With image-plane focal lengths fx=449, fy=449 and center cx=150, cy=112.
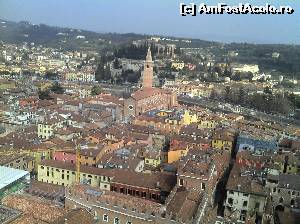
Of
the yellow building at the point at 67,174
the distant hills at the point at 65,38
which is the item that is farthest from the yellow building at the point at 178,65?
the yellow building at the point at 67,174

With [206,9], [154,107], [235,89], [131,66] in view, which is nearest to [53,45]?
[131,66]

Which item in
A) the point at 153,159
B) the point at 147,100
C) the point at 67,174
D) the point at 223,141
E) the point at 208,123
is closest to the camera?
the point at 67,174

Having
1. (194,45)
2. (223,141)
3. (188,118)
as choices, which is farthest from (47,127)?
(194,45)

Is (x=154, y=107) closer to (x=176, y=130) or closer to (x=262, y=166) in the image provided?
(x=176, y=130)

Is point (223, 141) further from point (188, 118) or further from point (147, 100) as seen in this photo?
point (147, 100)

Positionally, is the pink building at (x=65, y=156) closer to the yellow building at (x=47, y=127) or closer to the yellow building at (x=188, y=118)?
the yellow building at (x=47, y=127)

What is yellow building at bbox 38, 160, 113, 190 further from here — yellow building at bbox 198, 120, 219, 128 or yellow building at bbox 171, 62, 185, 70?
yellow building at bbox 171, 62, 185, 70
